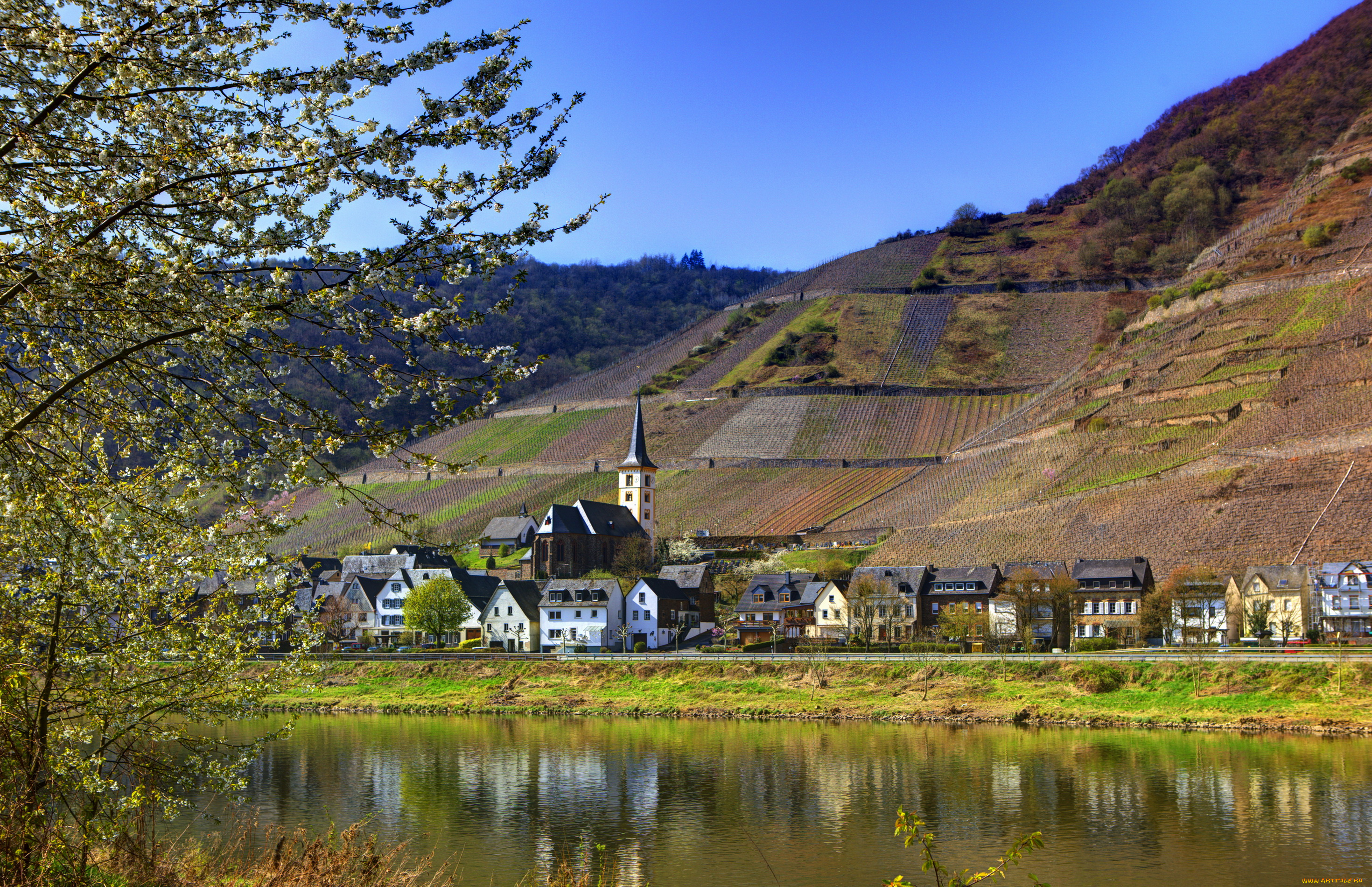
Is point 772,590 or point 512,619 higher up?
point 772,590

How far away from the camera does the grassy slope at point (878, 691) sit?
4344 cm

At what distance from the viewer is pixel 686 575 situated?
82875 mm

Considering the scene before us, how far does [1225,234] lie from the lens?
18575cm

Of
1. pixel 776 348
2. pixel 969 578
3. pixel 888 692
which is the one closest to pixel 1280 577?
pixel 969 578

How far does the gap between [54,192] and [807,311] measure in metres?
178

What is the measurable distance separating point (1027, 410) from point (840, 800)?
102 meters

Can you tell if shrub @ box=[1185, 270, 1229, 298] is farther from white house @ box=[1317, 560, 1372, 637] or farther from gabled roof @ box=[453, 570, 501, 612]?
gabled roof @ box=[453, 570, 501, 612]

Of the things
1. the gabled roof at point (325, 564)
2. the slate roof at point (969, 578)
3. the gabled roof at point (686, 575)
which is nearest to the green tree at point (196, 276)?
the slate roof at point (969, 578)

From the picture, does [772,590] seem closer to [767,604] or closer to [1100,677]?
[767,604]

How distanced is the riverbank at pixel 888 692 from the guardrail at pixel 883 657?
553 millimetres

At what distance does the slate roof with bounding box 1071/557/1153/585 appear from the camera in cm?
6631

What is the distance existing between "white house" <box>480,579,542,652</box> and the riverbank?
14.2 m

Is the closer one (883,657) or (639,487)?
(883,657)

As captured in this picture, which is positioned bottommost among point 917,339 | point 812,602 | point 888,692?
point 888,692
